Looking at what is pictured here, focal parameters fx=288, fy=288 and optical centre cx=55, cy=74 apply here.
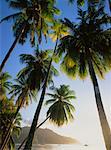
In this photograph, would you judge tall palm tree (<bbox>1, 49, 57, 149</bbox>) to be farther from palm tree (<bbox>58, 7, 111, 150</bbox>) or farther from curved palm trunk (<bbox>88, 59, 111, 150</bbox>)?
curved palm trunk (<bbox>88, 59, 111, 150</bbox>)

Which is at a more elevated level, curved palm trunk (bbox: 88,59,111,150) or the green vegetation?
the green vegetation

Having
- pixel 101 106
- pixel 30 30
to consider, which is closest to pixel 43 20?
pixel 30 30

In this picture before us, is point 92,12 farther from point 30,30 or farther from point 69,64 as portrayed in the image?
point 30,30

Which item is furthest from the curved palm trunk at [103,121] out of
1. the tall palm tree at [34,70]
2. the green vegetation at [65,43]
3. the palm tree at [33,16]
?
the tall palm tree at [34,70]

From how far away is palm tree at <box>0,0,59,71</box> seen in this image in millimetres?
22828

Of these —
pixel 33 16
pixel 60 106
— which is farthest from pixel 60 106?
pixel 33 16

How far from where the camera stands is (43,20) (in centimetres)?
2405

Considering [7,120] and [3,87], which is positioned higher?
[3,87]

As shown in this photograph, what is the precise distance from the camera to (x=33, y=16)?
23.0m

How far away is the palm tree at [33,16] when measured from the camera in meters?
22.8

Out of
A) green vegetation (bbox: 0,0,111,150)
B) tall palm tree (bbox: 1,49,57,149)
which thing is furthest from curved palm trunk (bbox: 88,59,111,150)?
tall palm tree (bbox: 1,49,57,149)

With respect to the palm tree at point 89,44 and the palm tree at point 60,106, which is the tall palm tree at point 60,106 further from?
the palm tree at point 89,44

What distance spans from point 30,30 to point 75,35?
16.7 feet

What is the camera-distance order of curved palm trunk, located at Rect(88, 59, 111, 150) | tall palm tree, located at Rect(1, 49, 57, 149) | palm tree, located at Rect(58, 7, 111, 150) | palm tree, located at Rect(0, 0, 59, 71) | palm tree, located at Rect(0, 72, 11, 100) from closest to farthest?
curved palm trunk, located at Rect(88, 59, 111, 150) < palm tree, located at Rect(58, 7, 111, 150) < palm tree, located at Rect(0, 0, 59, 71) < tall palm tree, located at Rect(1, 49, 57, 149) < palm tree, located at Rect(0, 72, 11, 100)
